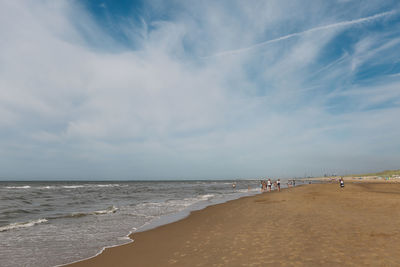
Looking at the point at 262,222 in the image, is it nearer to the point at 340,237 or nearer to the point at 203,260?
the point at 340,237

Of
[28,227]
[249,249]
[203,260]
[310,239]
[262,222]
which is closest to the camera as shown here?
[203,260]

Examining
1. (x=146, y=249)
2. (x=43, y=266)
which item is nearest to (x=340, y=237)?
(x=146, y=249)

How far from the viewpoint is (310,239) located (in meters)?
8.86

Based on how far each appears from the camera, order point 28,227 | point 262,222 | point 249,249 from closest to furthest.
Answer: point 249,249 → point 262,222 → point 28,227

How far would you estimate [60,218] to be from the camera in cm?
1688

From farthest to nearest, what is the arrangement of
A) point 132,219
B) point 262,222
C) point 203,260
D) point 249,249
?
1. point 132,219
2. point 262,222
3. point 249,249
4. point 203,260

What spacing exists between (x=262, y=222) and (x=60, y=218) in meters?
14.0

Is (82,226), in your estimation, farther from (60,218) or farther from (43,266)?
(43,266)

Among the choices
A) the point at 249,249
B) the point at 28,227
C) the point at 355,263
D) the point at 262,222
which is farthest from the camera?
the point at 28,227

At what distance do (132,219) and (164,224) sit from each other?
3.27 m

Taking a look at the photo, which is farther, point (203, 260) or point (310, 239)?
point (310, 239)

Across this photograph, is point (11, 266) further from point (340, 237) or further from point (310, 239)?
point (340, 237)

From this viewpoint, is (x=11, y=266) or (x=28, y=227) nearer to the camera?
(x=11, y=266)

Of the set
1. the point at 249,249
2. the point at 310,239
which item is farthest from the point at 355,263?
the point at 249,249
